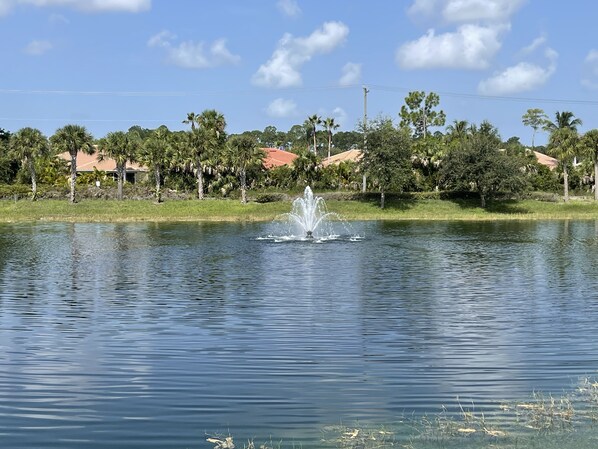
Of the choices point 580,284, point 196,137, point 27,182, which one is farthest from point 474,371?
point 27,182

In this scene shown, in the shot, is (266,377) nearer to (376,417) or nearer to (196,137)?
(376,417)

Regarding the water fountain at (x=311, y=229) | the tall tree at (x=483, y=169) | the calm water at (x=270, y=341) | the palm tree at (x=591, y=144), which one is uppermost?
the palm tree at (x=591, y=144)

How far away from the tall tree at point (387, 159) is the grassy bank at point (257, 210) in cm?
262

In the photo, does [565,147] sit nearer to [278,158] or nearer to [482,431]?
[278,158]

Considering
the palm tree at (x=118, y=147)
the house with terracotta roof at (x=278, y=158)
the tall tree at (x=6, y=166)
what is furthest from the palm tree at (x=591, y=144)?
the tall tree at (x=6, y=166)

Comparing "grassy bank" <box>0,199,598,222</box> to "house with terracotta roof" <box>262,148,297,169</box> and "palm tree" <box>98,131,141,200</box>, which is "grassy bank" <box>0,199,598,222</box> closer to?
"palm tree" <box>98,131,141,200</box>

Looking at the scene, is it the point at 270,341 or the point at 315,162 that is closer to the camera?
the point at 270,341

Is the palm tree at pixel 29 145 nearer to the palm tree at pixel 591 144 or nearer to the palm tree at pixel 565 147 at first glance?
the palm tree at pixel 565 147

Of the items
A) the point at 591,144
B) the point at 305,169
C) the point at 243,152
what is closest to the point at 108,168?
the point at 305,169

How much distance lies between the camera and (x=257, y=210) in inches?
3597

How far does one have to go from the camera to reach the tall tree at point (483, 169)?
3684 inches

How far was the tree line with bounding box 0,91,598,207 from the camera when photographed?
3770 inches

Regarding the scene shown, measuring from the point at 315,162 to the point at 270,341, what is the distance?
88511 millimetres

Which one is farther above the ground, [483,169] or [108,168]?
[108,168]
